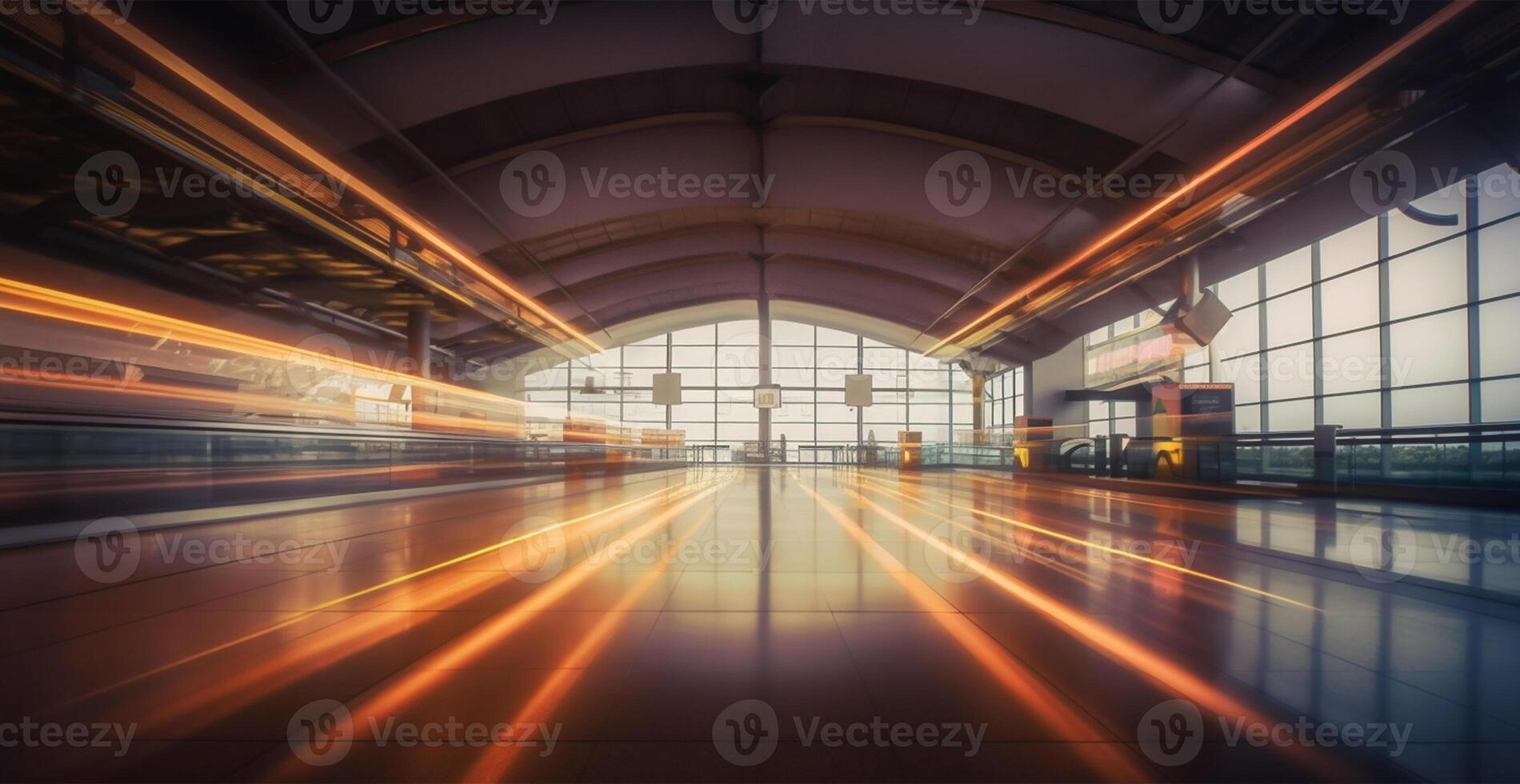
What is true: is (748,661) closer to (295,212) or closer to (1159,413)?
(295,212)

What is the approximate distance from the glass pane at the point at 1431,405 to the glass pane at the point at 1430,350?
23 centimetres

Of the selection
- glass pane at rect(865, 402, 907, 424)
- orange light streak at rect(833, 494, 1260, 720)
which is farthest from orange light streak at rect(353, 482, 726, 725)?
glass pane at rect(865, 402, 907, 424)

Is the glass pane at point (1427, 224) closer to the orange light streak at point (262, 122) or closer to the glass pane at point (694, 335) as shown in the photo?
the orange light streak at point (262, 122)

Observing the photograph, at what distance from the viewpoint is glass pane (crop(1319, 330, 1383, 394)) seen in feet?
50.7

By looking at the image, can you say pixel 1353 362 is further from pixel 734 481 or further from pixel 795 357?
pixel 795 357

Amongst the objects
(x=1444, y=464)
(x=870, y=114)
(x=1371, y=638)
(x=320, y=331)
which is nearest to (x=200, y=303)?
(x=320, y=331)

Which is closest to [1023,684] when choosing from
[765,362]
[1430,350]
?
[1430,350]

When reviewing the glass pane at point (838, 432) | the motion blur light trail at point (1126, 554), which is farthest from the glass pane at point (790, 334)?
the motion blur light trail at point (1126, 554)

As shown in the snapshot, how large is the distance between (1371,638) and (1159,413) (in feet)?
43.8

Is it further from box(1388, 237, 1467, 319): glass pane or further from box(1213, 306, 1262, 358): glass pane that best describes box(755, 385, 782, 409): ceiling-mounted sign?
box(1388, 237, 1467, 319): glass pane

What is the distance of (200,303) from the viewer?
50.0 feet

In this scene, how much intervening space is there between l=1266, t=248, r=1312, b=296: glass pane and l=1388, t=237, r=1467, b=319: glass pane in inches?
91.5

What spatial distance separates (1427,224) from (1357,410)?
497 cm

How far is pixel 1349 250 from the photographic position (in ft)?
52.2
